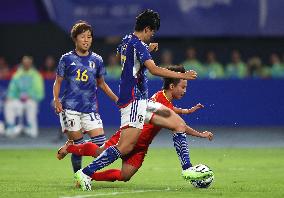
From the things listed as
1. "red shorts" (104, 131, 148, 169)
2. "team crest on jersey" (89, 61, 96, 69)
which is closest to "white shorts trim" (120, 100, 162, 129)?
"red shorts" (104, 131, 148, 169)

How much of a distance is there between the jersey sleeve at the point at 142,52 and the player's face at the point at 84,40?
6.02 feet

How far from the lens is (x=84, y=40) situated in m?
13.7

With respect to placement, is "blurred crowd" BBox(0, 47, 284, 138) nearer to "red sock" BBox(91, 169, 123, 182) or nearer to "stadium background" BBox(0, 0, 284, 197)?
"stadium background" BBox(0, 0, 284, 197)

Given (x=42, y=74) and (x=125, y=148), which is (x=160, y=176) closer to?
(x=125, y=148)

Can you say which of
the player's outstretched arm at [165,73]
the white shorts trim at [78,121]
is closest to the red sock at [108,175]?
the white shorts trim at [78,121]

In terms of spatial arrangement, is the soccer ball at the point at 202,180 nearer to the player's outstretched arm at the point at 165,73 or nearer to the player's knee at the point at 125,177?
the player's knee at the point at 125,177

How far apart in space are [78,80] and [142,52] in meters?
2.08

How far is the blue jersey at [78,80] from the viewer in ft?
45.2

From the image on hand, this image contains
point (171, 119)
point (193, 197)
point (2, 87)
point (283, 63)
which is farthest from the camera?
point (283, 63)

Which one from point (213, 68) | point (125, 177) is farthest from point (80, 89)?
point (213, 68)

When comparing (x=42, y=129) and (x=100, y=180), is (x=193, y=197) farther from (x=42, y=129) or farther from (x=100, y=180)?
(x=42, y=129)

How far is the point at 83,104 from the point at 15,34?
18.4m

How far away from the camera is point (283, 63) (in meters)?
29.6

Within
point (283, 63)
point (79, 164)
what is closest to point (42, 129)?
point (283, 63)
